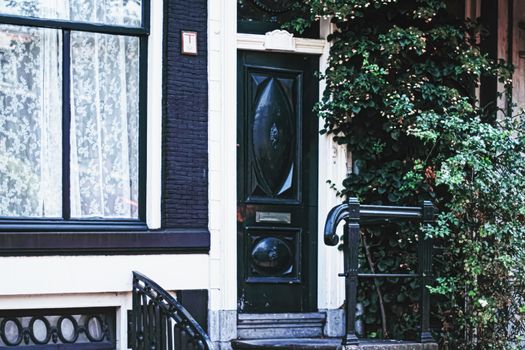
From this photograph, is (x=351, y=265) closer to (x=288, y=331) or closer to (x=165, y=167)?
(x=288, y=331)

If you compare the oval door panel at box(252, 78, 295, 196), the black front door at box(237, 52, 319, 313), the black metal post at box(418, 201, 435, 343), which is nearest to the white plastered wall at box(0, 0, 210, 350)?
the black front door at box(237, 52, 319, 313)

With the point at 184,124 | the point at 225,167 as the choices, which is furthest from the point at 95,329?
the point at 184,124

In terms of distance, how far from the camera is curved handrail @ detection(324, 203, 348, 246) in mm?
6555

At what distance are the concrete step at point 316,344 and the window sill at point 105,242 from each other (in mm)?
823

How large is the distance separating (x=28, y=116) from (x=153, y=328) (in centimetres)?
191

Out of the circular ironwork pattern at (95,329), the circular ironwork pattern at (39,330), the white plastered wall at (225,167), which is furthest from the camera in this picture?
the white plastered wall at (225,167)

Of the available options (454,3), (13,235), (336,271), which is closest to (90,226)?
(13,235)

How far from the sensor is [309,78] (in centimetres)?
841

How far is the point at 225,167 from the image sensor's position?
787 cm

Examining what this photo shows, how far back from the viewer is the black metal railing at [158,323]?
6.48 m

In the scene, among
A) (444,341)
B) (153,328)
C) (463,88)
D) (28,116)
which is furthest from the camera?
(463,88)

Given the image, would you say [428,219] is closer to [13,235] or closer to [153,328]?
[153,328]

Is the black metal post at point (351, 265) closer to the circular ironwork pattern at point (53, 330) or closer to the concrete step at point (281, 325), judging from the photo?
the concrete step at point (281, 325)

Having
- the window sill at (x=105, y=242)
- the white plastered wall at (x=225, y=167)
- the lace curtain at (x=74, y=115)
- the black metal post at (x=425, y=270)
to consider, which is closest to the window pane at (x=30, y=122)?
the lace curtain at (x=74, y=115)
